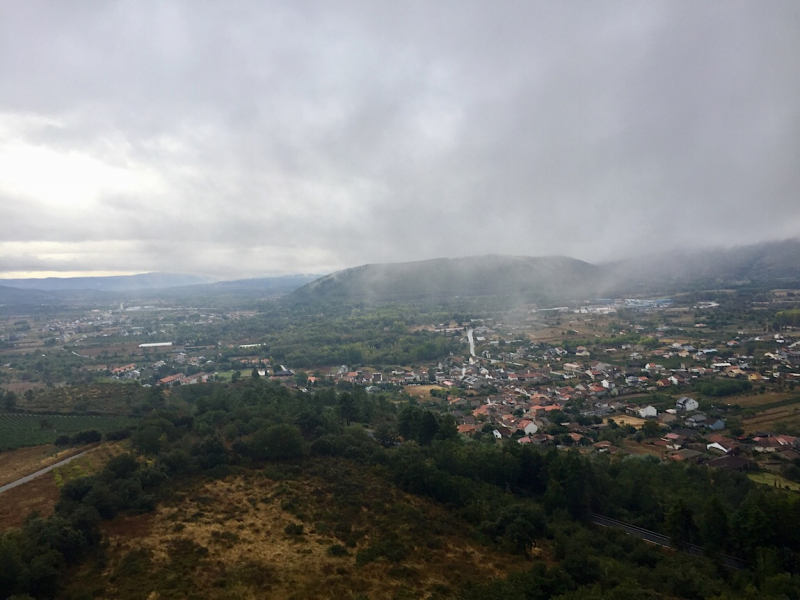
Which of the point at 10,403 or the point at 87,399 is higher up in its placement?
the point at 10,403

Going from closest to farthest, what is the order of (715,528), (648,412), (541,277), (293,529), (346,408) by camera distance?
(715,528), (293,529), (346,408), (648,412), (541,277)

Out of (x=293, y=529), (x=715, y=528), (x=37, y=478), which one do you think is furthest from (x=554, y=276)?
(x=37, y=478)

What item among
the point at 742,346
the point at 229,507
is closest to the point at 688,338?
the point at 742,346

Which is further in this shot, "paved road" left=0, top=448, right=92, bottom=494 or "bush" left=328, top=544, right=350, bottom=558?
"paved road" left=0, top=448, right=92, bottom=494

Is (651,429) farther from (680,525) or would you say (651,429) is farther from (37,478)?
(37,478)

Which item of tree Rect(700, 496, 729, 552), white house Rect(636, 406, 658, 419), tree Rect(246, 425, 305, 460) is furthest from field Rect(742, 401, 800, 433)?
tree Rect(246, 425, 305, 460)

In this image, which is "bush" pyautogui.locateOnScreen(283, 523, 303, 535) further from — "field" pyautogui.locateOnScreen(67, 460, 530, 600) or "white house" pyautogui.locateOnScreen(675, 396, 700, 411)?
"white house" pyautogui.locateOnScreen(675, 396, 700, 411)

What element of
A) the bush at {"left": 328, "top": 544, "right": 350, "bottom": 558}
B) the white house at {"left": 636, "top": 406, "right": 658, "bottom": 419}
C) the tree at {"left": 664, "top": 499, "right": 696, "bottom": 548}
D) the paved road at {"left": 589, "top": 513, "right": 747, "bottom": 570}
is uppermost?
the bush at {"left": 328, "top": 544, "right": 350, "bottom": 558}
